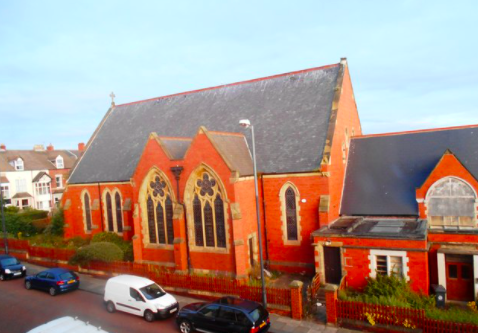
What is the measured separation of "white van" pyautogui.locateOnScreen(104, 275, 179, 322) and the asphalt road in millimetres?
386

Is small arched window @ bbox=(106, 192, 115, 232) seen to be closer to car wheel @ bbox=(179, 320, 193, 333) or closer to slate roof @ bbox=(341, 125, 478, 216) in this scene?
car wheel @ bbox=(179, 320, 193, 333)

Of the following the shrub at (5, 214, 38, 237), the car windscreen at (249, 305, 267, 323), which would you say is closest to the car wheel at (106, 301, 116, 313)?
the car windscreen at (249, 305, 267, 323)

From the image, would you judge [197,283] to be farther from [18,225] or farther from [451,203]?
[18,225]

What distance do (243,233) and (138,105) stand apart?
69.9ft

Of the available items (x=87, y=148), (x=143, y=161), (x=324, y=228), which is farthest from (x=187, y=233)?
(x=87, y=148)

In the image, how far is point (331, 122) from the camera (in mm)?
22281

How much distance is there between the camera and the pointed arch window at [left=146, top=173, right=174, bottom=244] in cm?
2367

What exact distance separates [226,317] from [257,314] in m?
1.21

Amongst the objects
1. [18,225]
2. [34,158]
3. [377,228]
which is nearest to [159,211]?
[377,228]

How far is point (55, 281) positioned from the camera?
19.5m

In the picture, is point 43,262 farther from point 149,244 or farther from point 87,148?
point 87,148

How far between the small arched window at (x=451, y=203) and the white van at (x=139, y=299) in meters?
15.1

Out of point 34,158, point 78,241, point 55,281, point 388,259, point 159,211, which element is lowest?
point 78,241

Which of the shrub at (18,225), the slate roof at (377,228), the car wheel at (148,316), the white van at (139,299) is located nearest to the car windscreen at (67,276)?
the white van at (139,299)
